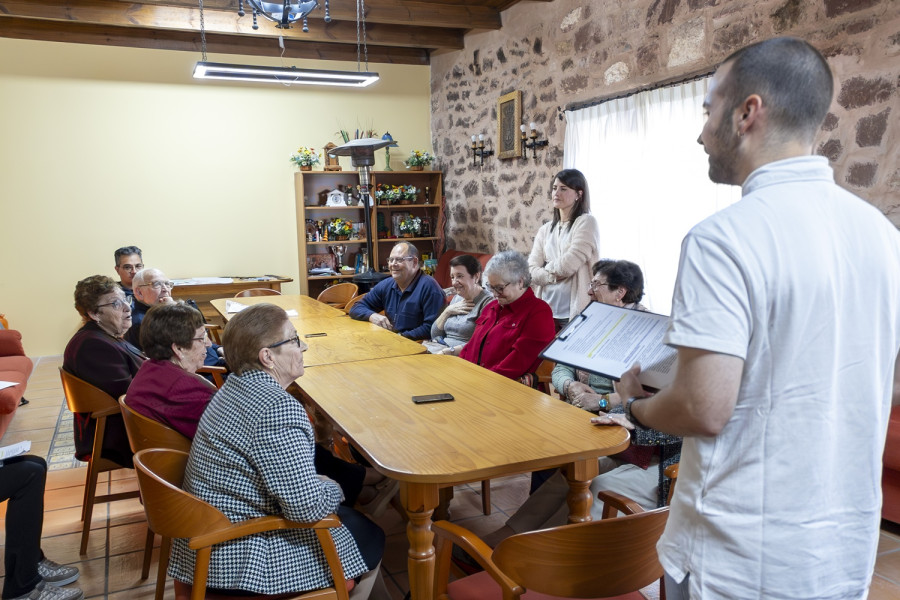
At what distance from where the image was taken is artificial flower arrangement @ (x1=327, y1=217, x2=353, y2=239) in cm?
750

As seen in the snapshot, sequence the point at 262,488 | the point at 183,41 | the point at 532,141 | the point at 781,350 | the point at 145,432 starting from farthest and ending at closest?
the point at 183,41 → the point at 532,141 → the point at 145,432 → the point at 262,488 → the point at 781,350

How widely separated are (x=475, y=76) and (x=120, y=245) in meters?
4.11

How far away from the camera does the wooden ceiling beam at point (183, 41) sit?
6.60 metres

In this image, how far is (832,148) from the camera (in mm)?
3541

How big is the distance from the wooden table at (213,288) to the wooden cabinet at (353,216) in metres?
0.59

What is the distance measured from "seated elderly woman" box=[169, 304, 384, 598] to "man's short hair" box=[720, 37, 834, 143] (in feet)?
4.43

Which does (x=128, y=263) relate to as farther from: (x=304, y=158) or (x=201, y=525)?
(x=201, y=525)

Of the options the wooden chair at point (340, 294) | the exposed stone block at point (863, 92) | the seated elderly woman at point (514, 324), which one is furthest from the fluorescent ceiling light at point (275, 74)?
the exposed stone block at point (863, 92)

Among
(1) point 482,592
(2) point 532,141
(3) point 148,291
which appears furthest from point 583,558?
(2) point 532,141

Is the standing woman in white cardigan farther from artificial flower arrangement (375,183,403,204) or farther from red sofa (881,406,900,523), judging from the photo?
artificial flower arrangement (375,183,403,204)

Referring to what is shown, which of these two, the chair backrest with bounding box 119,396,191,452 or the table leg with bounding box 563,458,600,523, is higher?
the chair backrest with bounding box 119,396,191,452

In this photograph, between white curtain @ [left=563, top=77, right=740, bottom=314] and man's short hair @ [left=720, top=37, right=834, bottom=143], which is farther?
white curtain @ [left=563, top=77, right=740, bottom=314]

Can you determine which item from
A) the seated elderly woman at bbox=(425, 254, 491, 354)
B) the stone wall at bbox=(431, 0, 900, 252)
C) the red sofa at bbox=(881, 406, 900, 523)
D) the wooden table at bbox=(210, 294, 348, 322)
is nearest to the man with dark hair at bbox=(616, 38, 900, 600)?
the red sofa at bbox=(881, 406, 900, 523)

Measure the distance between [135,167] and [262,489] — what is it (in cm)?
619
